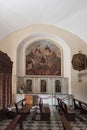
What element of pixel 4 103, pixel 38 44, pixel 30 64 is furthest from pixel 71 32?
pixel 4 103

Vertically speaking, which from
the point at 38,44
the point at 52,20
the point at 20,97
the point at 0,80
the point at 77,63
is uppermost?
the point at 52,20

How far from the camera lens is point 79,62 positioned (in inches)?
767

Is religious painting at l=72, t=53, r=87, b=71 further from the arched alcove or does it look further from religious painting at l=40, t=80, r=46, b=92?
religious painting at l=40, t=80, r=46, b=92

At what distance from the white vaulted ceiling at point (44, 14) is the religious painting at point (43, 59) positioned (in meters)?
1.89

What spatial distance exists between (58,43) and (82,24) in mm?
3164

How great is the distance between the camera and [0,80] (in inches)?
421

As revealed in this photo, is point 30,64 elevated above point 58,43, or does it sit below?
below

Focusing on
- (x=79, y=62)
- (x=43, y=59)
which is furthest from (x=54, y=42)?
(x=79, y=62)

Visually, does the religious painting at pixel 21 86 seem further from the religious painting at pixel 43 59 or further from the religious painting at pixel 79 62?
the religious painting at pixel 79 62

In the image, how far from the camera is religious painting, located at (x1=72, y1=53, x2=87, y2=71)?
1948cm

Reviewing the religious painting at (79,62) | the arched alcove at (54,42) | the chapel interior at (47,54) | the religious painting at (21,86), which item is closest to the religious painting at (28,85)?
the chapel interior at (47,54)

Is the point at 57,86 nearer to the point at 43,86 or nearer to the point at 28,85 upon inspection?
the point at 43,86

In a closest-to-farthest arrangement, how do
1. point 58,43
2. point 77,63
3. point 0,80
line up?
point 0,80 → point 77,63 → point 58,43

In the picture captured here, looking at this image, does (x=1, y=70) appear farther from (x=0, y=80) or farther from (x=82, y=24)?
(x=82, y=24)
